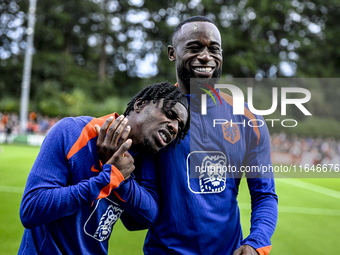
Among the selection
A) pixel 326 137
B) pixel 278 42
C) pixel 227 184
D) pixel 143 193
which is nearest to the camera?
pixel 143 193

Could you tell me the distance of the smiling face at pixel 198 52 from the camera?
2197 millimetres

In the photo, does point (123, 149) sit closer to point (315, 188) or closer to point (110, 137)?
point (110, 137)

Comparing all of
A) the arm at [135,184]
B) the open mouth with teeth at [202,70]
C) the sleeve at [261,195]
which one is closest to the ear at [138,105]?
the arm at [135,184]

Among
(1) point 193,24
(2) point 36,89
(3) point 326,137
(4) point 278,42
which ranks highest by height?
(4) point 278,42

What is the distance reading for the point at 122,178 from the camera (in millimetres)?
1774

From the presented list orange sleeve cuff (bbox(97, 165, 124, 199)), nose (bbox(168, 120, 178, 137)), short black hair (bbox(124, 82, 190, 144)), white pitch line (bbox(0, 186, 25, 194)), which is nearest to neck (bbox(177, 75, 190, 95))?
short black hair (bbox(124, 82, 190, 144))

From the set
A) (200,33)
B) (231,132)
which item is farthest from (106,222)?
(200,33)

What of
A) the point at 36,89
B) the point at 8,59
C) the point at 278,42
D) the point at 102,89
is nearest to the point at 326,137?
the point at 278,42

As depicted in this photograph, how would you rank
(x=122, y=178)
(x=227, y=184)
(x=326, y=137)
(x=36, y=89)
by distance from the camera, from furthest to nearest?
(x=36, y=89) < (x=326, y=137) < (x=227, y=184) < (x=122, y=178)

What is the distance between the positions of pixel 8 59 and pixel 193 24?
1404 inches

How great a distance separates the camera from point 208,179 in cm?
210

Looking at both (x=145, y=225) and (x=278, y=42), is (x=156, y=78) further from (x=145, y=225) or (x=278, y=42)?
(x=145, y=225)

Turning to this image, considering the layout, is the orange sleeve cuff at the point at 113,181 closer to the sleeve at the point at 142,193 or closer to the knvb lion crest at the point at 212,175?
the sleeve at the point at 142,193

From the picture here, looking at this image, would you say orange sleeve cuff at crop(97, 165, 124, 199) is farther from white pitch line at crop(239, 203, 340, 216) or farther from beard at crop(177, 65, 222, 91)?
white pitch line at crop(239, 203, 340, 216)
